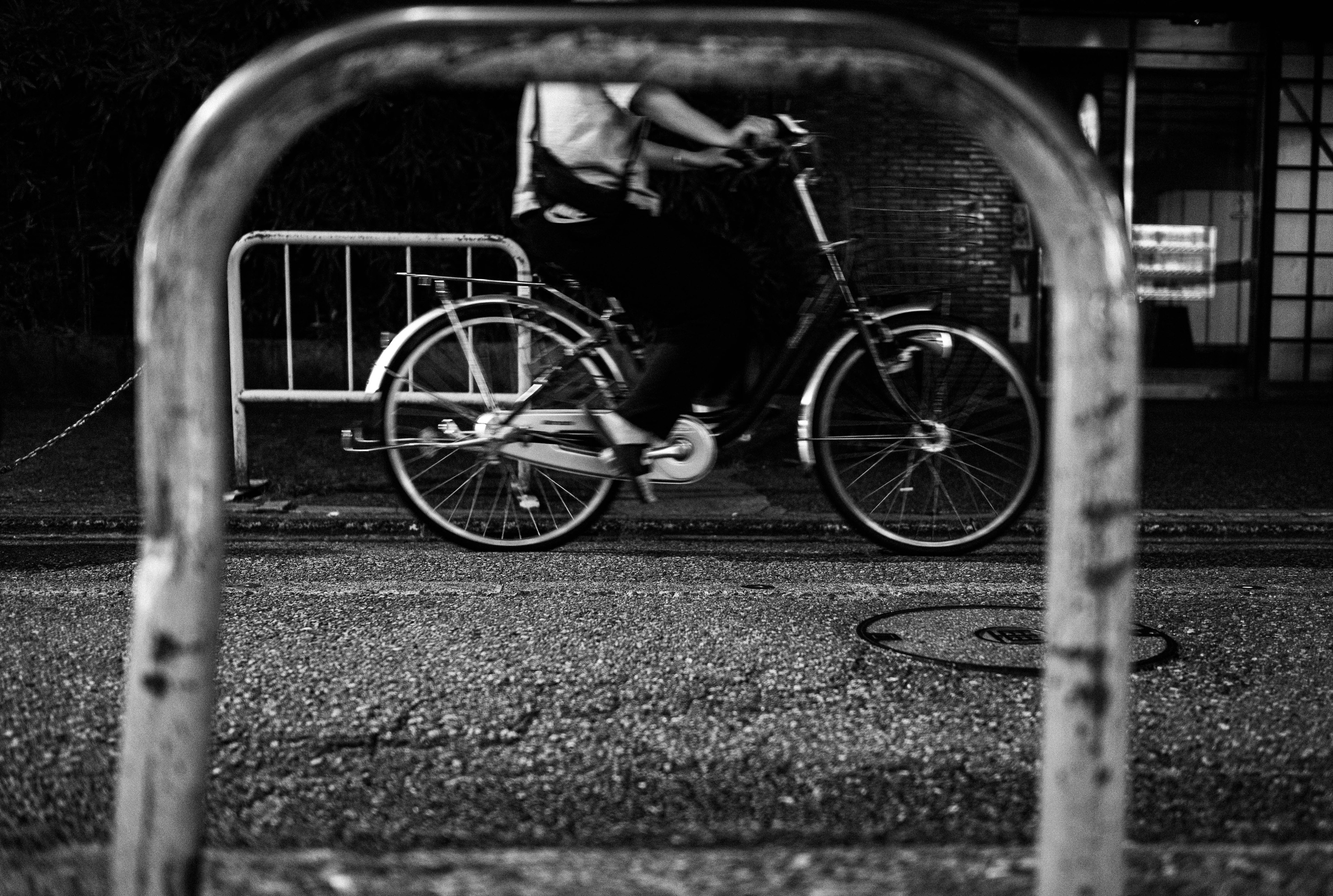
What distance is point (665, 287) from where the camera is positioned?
4.08 m

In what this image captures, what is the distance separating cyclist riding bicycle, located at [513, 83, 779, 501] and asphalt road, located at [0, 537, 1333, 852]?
54cm

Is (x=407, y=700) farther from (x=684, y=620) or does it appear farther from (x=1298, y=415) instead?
(x=1298, y=415)

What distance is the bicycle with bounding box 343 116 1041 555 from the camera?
14.2ft

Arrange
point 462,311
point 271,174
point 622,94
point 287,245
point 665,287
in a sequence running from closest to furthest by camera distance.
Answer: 1. point 622,94
2. point 665,287
3. point 462,311
4. point 287,245
5. point 271,174

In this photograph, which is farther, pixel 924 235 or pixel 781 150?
pixel 924 235

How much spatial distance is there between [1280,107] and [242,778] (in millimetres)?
11322

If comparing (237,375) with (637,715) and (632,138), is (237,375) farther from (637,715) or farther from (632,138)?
(637,715)

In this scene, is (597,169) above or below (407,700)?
above

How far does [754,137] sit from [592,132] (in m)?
0.51

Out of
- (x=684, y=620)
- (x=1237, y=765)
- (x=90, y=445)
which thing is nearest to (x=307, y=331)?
(x=90, y=445)

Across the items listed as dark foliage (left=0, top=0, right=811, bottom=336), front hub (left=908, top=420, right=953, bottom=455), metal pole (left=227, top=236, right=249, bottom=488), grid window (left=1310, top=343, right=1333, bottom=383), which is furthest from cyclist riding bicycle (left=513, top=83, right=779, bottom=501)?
grid window (left=1310, top=343, right=1333, bottom=383)

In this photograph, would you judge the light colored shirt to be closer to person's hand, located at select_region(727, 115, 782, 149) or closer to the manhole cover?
person's hand, located at select_region(727, 115, 782, 149)

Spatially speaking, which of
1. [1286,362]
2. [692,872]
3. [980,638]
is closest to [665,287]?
[980,638]

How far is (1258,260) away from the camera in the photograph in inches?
459
